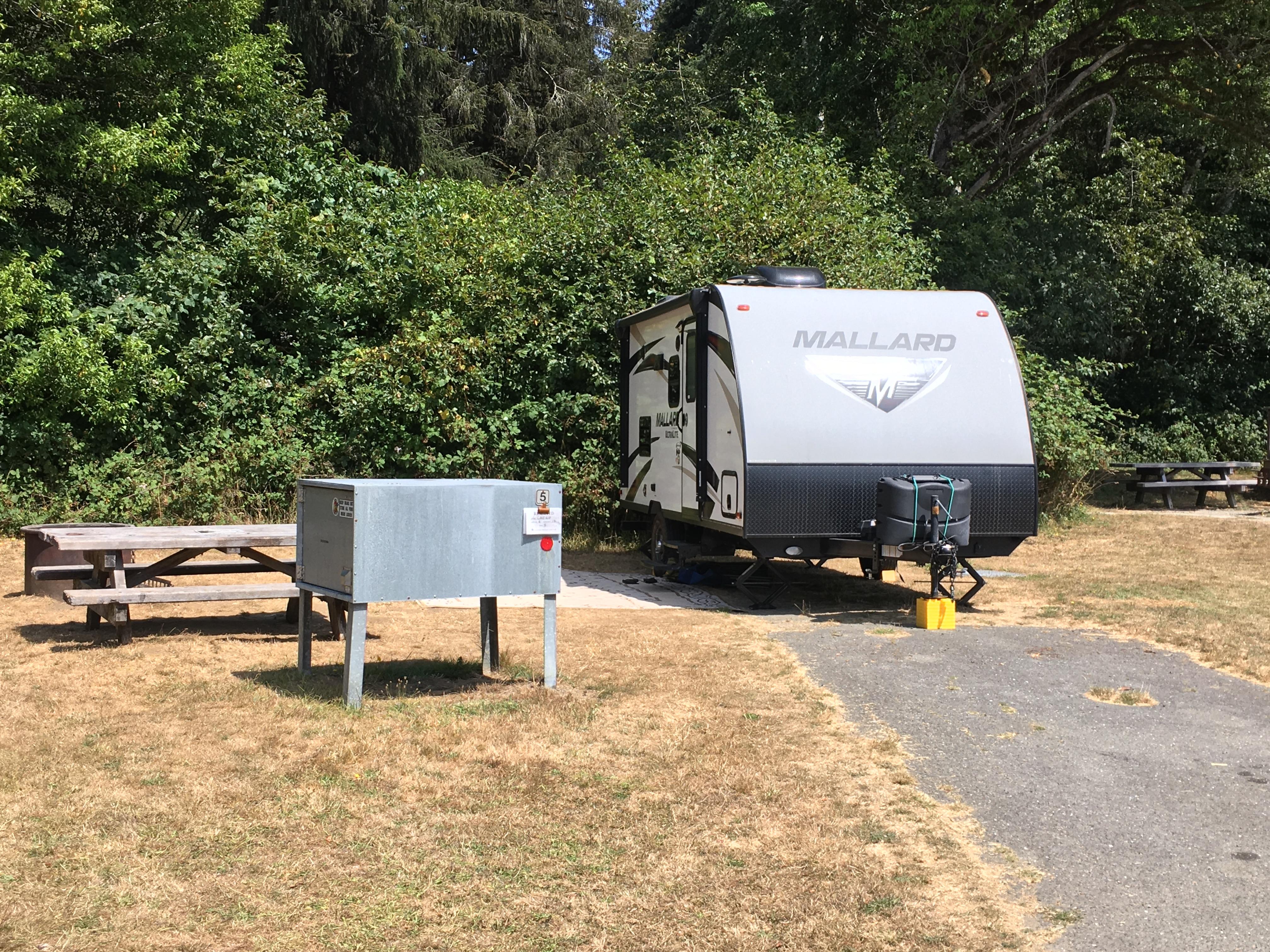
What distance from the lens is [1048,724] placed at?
6.60 meters

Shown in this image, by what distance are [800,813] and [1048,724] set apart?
2.11 m

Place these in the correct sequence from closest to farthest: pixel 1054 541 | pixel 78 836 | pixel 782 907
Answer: pixel 782 907 < pixel 78 836 < pixel 1054 541

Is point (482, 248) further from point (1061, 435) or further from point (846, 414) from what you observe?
point (1061, 435)

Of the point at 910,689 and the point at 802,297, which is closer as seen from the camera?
the point at 910,689

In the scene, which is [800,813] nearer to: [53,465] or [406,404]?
[406,404]

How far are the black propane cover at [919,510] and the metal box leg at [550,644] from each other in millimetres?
3655

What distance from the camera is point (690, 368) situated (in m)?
11.4

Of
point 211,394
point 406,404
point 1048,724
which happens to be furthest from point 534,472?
point 1048,724

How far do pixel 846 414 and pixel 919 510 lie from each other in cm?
100

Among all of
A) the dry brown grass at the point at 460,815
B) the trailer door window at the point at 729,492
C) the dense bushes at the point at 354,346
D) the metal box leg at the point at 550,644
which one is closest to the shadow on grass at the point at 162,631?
the dry brown grass at the point at 460,815

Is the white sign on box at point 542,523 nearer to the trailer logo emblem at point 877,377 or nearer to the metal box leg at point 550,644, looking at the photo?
the metal box leg at point 550,644

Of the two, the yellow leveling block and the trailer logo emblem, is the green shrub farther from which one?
the yellow leveling block

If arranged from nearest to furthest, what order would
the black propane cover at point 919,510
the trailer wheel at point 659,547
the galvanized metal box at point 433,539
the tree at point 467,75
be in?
the galvanized metal box at point 433,539
the black propane cover at point 919,510
the trailer wheel at point 659,547
the tree at point 467,75

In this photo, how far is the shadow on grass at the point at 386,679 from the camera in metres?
6.99
